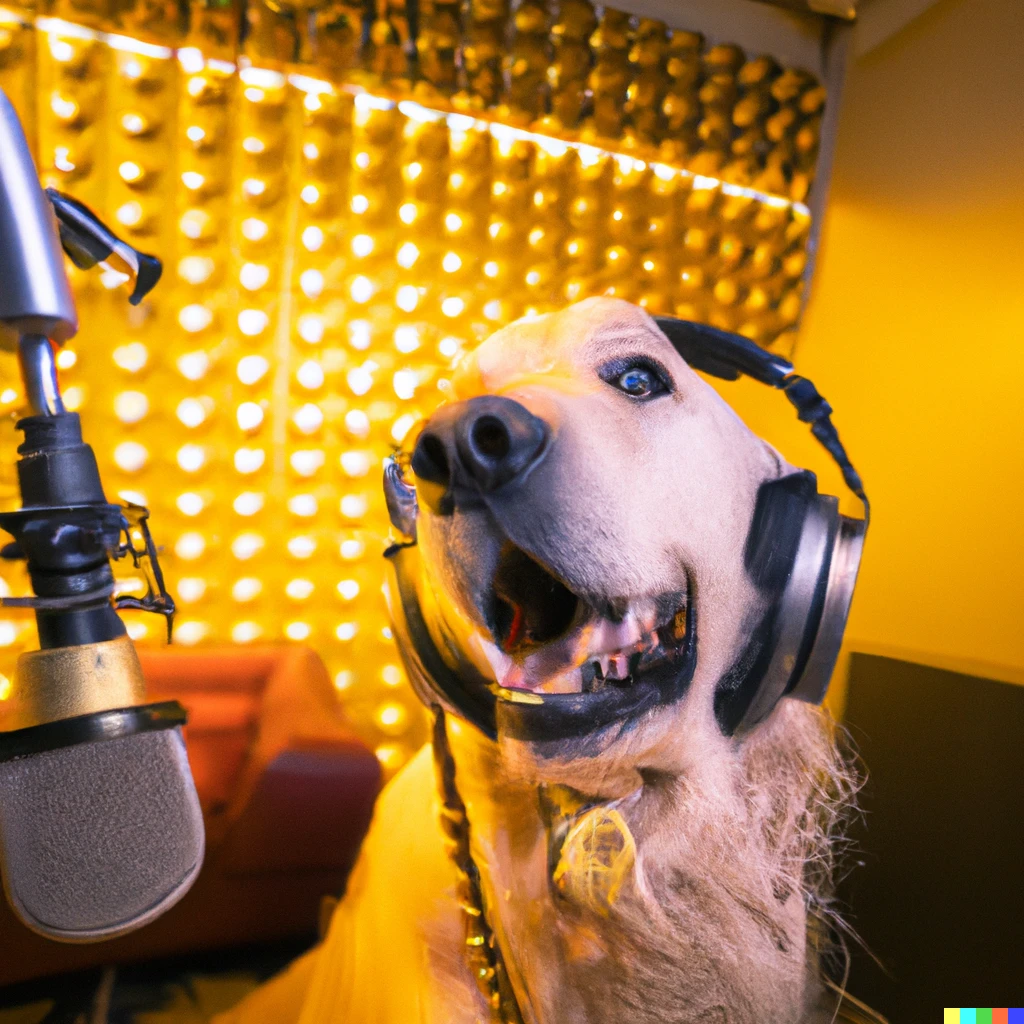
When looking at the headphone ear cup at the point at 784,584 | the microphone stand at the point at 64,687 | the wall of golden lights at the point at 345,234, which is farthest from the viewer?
the wall of golden lights at the point at 345,234

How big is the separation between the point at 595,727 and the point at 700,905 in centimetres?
18

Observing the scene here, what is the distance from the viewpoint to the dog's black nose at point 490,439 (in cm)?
33

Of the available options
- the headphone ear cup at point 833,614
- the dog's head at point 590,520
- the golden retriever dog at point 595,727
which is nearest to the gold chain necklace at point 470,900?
the golden retriever dog at point 595,727

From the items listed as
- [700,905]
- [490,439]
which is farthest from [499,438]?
[700,905]

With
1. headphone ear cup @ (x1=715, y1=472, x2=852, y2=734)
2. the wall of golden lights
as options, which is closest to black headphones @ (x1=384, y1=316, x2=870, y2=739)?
headphone ear cup @ (x1=715, y1=472, x2=852, y2=734)

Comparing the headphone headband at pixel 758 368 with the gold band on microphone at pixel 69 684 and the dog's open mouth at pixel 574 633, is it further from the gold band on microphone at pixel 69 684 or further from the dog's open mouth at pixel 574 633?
the gold band on microphone at pixel 69 684

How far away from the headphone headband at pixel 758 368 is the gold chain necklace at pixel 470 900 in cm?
32

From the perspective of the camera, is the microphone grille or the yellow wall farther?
the yellow wall

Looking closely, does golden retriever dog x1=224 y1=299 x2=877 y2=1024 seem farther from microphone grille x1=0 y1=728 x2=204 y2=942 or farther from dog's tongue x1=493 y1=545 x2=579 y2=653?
microphone grille x1=0 y1=728 x2=204 y2=942

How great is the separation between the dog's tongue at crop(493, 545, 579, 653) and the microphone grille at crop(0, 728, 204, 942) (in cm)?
18

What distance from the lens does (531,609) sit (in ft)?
1.40

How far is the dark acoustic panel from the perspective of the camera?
0.47 m

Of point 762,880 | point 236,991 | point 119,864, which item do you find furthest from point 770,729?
point 236,991

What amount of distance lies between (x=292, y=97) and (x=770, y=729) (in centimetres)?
63
